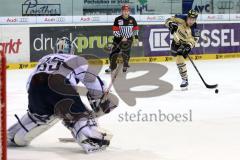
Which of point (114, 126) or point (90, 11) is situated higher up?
point (90, 11)

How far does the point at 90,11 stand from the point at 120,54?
2854mm

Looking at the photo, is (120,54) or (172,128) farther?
(120,54)

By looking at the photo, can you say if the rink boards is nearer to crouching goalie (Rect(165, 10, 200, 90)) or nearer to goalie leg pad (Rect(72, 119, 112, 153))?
crouching goalie (Rect(165, 10, 200, 90))

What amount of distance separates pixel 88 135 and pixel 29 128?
0.61 meters

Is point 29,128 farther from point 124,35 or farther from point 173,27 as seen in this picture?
point 124,35

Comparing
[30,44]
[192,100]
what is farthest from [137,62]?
[192,100]

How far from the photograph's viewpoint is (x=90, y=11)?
16.3 meters

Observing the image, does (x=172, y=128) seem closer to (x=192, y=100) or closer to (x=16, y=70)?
(x=192, y=100)

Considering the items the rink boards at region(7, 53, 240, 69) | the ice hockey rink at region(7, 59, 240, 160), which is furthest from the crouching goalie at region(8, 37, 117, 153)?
the rink boards at region(7, 53, 240, 69)

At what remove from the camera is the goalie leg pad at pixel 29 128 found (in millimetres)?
5922

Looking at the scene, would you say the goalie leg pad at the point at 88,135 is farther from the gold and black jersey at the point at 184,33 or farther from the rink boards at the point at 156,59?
the rink boards at the point at 156,59

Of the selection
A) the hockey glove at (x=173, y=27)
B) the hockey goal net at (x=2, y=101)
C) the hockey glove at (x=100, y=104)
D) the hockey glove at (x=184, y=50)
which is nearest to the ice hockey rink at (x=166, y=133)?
the hockey glove at (x=100, y=104)

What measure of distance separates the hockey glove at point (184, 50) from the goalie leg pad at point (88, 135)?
5218 mm

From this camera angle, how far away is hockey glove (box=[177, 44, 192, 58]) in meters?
10.8
